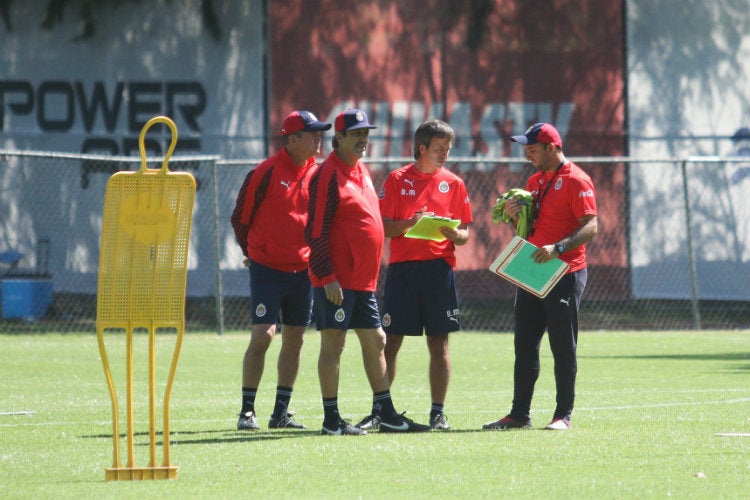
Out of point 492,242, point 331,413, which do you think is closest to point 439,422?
point 331,413

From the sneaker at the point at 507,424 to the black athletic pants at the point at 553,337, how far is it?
0.03 m

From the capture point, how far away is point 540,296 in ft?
31.9

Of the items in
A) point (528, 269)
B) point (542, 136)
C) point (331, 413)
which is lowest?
point (331, 413)

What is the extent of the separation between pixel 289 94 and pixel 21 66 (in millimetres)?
4680

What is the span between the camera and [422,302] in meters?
10.3

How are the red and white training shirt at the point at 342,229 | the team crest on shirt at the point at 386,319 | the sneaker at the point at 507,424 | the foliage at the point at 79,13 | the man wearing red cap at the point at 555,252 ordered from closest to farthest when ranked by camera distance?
the red and white training shirt at the point at 342,229
the man wearing red cap at the point at 555,252
the sneaker at the point at 507,424
the team crest on shirt at the point at 386,319
the foliage at the point at 79,13

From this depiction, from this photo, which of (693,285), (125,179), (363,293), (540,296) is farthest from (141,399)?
(693,285)

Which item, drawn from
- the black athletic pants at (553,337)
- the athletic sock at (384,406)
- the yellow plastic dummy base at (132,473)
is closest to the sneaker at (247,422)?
the athletic sock at (384,406)

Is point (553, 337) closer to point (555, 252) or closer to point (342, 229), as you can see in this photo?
point (555, 252)

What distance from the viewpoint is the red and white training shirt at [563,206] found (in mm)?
9805

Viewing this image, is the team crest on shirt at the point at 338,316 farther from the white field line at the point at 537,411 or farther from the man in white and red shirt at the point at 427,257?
the white field line at the point at 537,411

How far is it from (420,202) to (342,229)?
0.93 meters

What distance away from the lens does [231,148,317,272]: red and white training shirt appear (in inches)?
403

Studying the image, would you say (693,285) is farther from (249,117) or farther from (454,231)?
(454,231)
